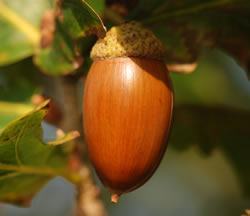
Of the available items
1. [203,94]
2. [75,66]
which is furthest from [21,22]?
[203,94]

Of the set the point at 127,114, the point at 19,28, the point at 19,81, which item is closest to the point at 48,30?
the point at 19,28

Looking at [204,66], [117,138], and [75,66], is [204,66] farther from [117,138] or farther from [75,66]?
[117,138]

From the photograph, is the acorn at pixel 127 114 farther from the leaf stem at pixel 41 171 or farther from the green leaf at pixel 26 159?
the leaf stem at pixel 41 171

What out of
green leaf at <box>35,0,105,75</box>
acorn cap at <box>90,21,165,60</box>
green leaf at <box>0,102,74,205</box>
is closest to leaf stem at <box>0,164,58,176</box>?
green leaf at <box>0,102,74,205</box>

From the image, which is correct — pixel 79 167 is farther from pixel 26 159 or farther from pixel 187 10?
pixel 187 10

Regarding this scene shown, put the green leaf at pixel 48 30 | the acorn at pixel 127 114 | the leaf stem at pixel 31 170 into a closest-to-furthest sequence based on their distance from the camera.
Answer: the acorn at pixel 127 114, the green leaf at pixel 48 30, the leaf stem at pixel 31 170

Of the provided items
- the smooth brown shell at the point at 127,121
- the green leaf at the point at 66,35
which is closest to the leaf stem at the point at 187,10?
the green leaf at the point at 66,35
